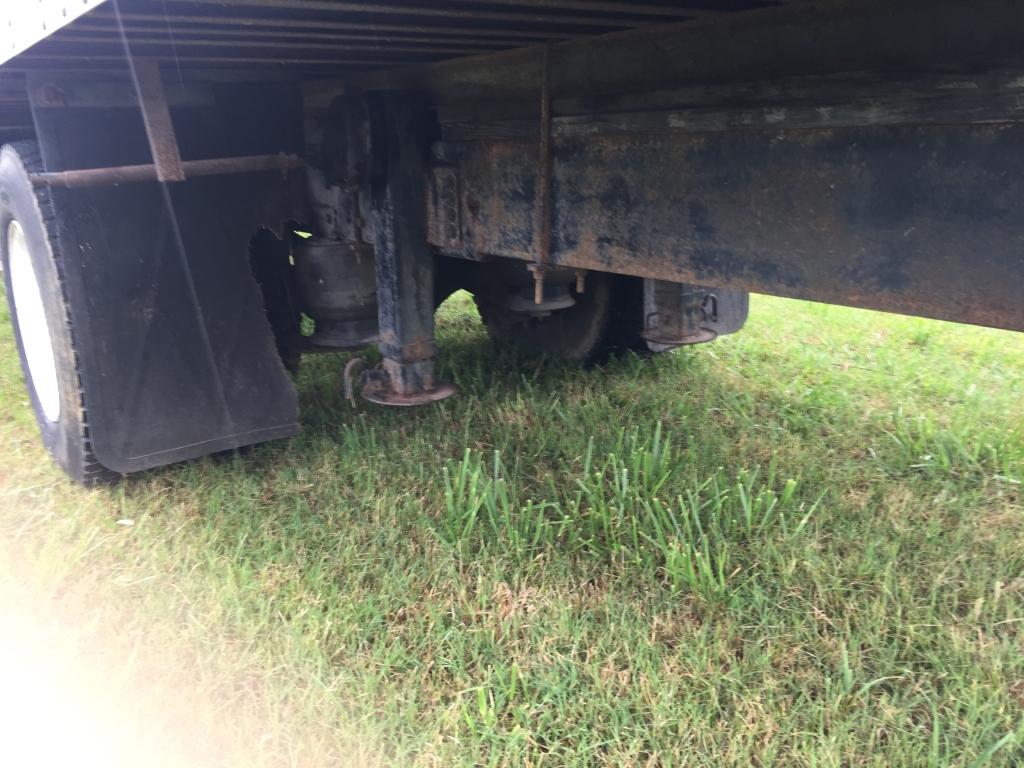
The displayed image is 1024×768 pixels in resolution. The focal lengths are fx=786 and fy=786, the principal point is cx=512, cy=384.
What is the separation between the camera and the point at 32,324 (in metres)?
2.93

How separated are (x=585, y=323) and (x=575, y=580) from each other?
1542mm

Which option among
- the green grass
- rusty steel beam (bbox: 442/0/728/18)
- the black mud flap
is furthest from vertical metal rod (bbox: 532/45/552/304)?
the black mud flap

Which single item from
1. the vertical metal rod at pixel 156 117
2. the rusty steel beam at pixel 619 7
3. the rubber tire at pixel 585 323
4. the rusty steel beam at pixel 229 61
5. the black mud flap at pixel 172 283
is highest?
the rusty steel beam at pixel 619 7

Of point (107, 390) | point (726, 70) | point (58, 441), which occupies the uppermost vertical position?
point (726, 70)

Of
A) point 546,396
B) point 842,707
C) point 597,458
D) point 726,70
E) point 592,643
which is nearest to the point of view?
point 726,70

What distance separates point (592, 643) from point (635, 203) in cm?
99

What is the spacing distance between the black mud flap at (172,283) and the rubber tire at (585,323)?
1.16 metres

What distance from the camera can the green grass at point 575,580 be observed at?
1.58 m

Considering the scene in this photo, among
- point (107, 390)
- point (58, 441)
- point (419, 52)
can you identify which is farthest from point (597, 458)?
point (58, 441)

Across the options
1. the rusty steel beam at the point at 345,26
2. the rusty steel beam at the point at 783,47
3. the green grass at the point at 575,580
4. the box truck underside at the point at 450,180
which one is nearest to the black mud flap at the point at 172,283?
the box truck underside at the point at 450,180

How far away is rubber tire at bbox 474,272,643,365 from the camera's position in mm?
3277

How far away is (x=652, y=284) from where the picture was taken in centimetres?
266

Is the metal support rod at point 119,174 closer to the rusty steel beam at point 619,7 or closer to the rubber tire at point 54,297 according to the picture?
the rubber tire at point 54,297

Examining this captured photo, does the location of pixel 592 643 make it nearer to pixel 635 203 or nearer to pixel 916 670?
pixel 916 670
